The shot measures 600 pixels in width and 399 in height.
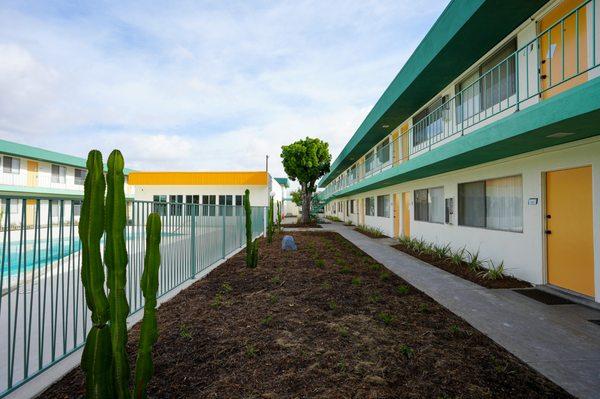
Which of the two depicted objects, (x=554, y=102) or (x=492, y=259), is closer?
(x=554, y=102)

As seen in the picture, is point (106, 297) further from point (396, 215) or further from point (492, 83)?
point (396, 215)

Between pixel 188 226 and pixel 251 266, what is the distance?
8.01ft

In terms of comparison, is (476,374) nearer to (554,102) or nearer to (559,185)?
(554,102)

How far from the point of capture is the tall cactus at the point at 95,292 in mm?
2553

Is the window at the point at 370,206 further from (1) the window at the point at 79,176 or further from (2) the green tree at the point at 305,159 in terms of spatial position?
(1) the window at the point at 79,176

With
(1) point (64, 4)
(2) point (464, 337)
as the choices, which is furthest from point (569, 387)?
(1) point (64, 4)

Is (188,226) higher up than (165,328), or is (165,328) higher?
(188,226)

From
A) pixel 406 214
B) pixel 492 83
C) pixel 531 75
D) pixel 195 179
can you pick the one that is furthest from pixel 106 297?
pixel 195 179

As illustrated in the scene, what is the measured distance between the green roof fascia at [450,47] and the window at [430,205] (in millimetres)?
3754

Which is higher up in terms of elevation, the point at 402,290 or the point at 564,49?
the point at 564,49

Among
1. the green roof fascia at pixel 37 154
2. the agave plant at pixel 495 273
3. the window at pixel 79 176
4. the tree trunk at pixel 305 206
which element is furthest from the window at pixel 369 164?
the window at pixel 79 176

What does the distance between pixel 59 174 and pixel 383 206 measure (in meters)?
29.1

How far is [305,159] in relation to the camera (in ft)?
96.7

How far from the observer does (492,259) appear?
360 inches
